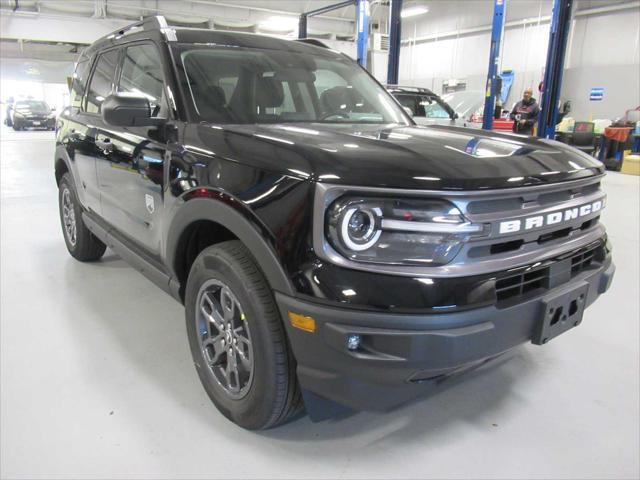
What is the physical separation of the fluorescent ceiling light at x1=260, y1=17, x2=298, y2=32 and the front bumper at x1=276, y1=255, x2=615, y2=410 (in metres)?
16.2

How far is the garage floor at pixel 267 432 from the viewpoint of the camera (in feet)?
5.28

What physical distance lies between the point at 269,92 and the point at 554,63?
7205mm

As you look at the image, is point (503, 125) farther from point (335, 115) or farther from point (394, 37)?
point (335, 115)

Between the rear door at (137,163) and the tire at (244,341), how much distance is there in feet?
1.59

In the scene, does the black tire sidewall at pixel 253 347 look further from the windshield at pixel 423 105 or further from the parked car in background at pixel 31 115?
the parked car in background at pixel 31 115

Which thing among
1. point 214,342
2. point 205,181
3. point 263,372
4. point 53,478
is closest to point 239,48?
point 205,181

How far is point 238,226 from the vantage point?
5.00ft

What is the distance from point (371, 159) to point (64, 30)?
16.7 m

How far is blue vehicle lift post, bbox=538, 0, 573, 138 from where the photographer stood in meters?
7.49

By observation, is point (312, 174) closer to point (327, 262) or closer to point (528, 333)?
point (327, 262)

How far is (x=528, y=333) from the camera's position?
57.6 inches

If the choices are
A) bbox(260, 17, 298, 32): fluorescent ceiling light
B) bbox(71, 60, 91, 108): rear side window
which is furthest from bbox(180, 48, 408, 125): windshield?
bbox(260, 17, 298, 32): fluorescent ceiling light

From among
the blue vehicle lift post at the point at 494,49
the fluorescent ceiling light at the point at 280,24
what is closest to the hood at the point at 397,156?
the blue vehicle lift post at the point at 494,49

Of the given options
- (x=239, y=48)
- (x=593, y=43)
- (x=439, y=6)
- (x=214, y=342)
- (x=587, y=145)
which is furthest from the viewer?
(x=439, y=6)
